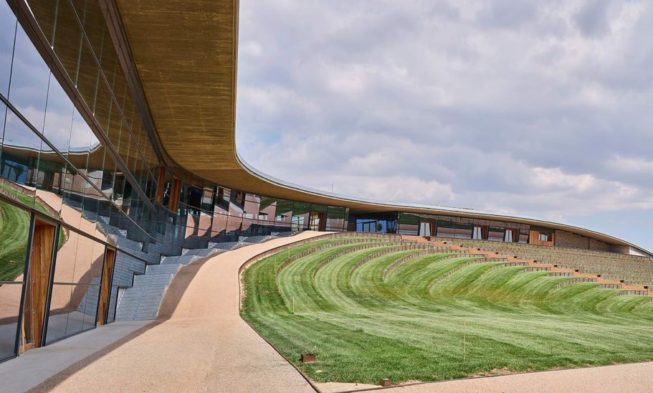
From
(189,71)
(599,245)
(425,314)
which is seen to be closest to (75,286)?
(189,71)

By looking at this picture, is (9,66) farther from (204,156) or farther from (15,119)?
(204,156)

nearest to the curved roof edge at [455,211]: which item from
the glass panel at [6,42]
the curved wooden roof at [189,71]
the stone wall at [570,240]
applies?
the stone wall at [570,240]

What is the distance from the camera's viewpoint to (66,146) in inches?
462

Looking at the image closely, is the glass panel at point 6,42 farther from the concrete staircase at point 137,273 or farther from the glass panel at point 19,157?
the concrete staircase at point 137,273

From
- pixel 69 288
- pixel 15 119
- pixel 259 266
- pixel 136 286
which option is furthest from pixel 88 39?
pixel 259 266

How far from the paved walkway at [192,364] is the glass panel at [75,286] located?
1.69m

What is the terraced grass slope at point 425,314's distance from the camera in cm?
990

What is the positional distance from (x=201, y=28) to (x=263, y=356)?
8.62 m

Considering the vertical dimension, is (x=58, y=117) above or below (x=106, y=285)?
above

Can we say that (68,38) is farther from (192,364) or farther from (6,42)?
(192,364)

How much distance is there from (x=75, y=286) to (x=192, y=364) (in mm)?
5344

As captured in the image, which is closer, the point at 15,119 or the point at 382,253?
the point at 15,119

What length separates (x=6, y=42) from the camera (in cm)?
796

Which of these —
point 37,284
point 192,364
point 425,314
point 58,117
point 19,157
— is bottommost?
point 425,314
